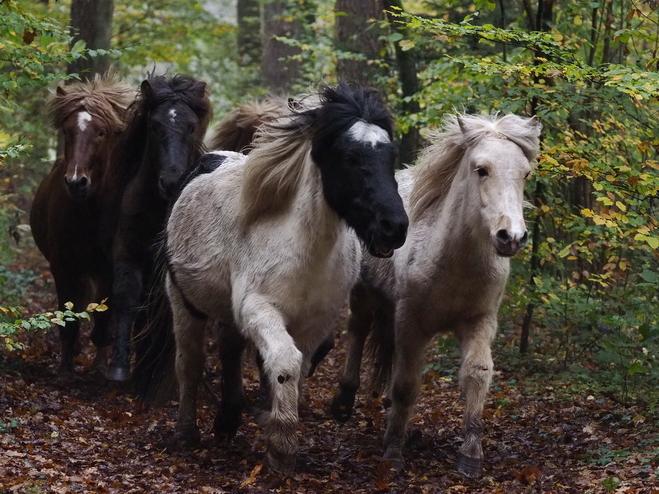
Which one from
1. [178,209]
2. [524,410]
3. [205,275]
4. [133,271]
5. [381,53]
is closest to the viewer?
[205,275]

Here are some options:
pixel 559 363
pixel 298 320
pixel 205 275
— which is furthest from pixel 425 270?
pixel 559 363

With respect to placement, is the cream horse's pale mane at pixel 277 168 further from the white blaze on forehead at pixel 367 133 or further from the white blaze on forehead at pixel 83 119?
the white blaze on forehead at pixel 83 119

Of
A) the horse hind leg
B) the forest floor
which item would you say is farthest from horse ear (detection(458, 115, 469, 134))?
the forest floor

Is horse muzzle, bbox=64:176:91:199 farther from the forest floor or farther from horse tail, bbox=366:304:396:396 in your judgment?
horse tail, bbox=366:304:396:396

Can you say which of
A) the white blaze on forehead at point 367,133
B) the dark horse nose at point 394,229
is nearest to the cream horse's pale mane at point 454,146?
the white blaze on forehead at point 367,133

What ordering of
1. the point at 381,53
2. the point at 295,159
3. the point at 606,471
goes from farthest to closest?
1. the point at 381,53
2. the point at 295,159
3. the point at 606,471

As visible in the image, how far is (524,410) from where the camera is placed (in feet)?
26.4

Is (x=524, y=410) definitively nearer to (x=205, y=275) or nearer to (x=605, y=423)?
(x=605, y=423)

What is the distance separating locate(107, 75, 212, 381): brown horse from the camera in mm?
8688

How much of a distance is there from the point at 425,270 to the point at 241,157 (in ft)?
6.62

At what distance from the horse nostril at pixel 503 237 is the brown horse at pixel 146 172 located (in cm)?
381

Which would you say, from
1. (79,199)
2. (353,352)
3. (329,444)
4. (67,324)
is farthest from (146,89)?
(329,444)

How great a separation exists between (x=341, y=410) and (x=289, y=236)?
268 cm

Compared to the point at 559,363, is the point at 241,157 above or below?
above
